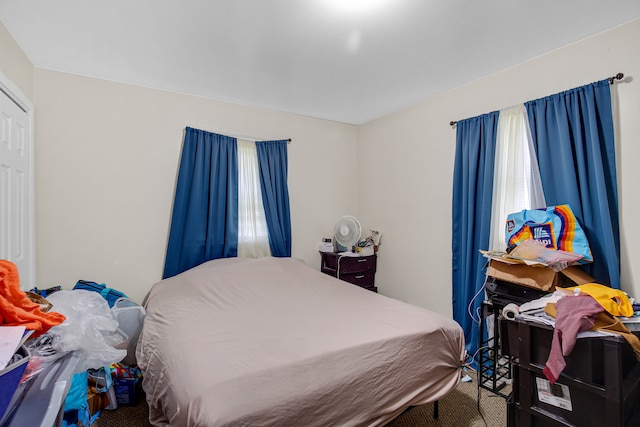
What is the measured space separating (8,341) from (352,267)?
293cm

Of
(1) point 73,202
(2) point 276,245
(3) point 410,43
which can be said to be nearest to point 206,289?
(2) point 276,245

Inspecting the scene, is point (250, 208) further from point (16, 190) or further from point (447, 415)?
point (447, 415)

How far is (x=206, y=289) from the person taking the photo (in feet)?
7.71

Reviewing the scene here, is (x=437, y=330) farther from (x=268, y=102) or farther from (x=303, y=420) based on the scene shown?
(x=268, y=102)

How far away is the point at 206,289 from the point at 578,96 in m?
3.03

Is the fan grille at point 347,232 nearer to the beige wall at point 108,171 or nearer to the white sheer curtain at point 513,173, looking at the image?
the white sheer curtain at point 513,173

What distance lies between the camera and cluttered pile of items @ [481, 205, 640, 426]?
49.9 inches

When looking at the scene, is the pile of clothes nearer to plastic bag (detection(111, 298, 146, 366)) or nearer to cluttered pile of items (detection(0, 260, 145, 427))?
cluttered pile of items (detection(0, 260, 145, 427))

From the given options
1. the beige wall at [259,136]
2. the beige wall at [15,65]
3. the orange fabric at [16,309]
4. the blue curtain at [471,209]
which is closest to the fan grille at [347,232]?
the beige wall at [259,136]

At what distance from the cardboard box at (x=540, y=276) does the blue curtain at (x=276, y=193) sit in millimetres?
2088

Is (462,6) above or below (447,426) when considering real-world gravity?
above

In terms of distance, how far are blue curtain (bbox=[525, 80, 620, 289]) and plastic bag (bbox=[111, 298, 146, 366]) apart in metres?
3.16

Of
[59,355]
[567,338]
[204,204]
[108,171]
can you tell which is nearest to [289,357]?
[59,355]

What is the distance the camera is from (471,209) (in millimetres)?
2596
